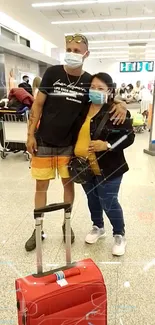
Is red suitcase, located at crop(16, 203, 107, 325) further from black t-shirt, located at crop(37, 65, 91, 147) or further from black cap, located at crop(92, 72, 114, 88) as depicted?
black cap, located at crop(92, 72, 114, 88)

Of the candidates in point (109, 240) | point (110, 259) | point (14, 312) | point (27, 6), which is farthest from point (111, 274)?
point (27, 6)

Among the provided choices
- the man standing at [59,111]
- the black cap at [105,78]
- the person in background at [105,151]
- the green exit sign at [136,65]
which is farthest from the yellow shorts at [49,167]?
the green exit sign at [136,65]

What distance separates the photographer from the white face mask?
137 centimetres

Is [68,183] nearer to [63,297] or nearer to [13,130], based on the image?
[63,297]

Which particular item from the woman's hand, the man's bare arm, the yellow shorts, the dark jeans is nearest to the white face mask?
the man's bare arm

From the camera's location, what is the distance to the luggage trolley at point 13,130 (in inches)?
140

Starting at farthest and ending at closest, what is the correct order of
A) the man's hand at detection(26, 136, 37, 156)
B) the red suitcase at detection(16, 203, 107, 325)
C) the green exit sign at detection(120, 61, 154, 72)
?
the green exit sign at detection(120, 61, 154, 72) → the man's hand at detection(26, 136, 37, 156) → the red suitcase at detection(16, 203, 107, 325)

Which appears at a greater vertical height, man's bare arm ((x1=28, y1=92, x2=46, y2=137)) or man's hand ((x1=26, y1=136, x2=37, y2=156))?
man's bare arm ((x1=28, y1=92, x2=46, y2=137))

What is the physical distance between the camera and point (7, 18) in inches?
207

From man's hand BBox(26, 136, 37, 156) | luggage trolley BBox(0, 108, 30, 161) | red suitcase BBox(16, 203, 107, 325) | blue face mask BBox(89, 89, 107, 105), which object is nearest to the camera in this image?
red suitcase BBox(16, 203, 107, 325)

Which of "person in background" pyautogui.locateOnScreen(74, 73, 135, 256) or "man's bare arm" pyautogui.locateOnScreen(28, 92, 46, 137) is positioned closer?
"person in background" pyautogui.locateOnScreen(74, 73, 135, 256)

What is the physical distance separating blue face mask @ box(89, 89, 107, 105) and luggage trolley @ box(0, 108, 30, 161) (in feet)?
7.21

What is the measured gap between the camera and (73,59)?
1.37 meters

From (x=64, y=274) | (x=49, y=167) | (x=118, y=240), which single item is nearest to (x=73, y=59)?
(x=49, y=167)
